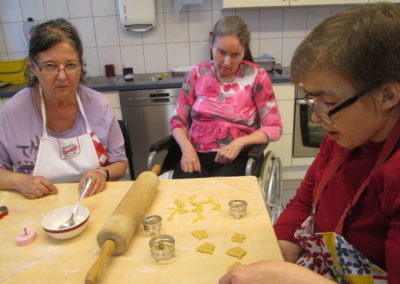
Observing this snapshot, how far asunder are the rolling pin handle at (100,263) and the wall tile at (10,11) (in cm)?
291

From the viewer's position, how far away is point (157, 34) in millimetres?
3031

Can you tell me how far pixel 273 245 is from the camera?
0.82 m

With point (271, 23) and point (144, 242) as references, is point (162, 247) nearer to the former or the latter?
point (144, 242)

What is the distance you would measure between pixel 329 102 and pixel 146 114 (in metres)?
2.11

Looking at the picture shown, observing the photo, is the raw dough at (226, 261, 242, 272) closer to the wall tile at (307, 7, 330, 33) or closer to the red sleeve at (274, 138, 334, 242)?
the red sleeve at (274, 138, 334, 242)

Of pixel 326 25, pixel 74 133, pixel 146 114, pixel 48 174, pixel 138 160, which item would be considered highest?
pixel 326 25

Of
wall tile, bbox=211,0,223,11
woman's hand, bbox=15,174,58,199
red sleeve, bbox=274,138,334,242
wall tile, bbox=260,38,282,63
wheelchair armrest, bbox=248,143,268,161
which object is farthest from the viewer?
wall tile, bbox=260,38,282,63

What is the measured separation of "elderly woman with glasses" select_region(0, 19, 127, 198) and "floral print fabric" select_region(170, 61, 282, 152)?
0.59m

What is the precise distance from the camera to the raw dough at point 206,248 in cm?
81

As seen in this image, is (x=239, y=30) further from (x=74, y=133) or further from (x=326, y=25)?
(x=326, y=25)

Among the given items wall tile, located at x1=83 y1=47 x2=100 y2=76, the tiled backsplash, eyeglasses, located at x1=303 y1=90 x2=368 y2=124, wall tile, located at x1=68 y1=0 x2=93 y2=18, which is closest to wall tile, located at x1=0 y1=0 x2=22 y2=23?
the tiled backsplash

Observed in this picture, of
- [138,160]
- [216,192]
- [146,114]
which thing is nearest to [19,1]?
[146,114]

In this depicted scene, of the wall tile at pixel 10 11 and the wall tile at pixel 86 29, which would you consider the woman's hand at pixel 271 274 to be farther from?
the wall tile at pixel 10 11

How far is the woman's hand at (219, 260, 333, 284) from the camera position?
0.64m
